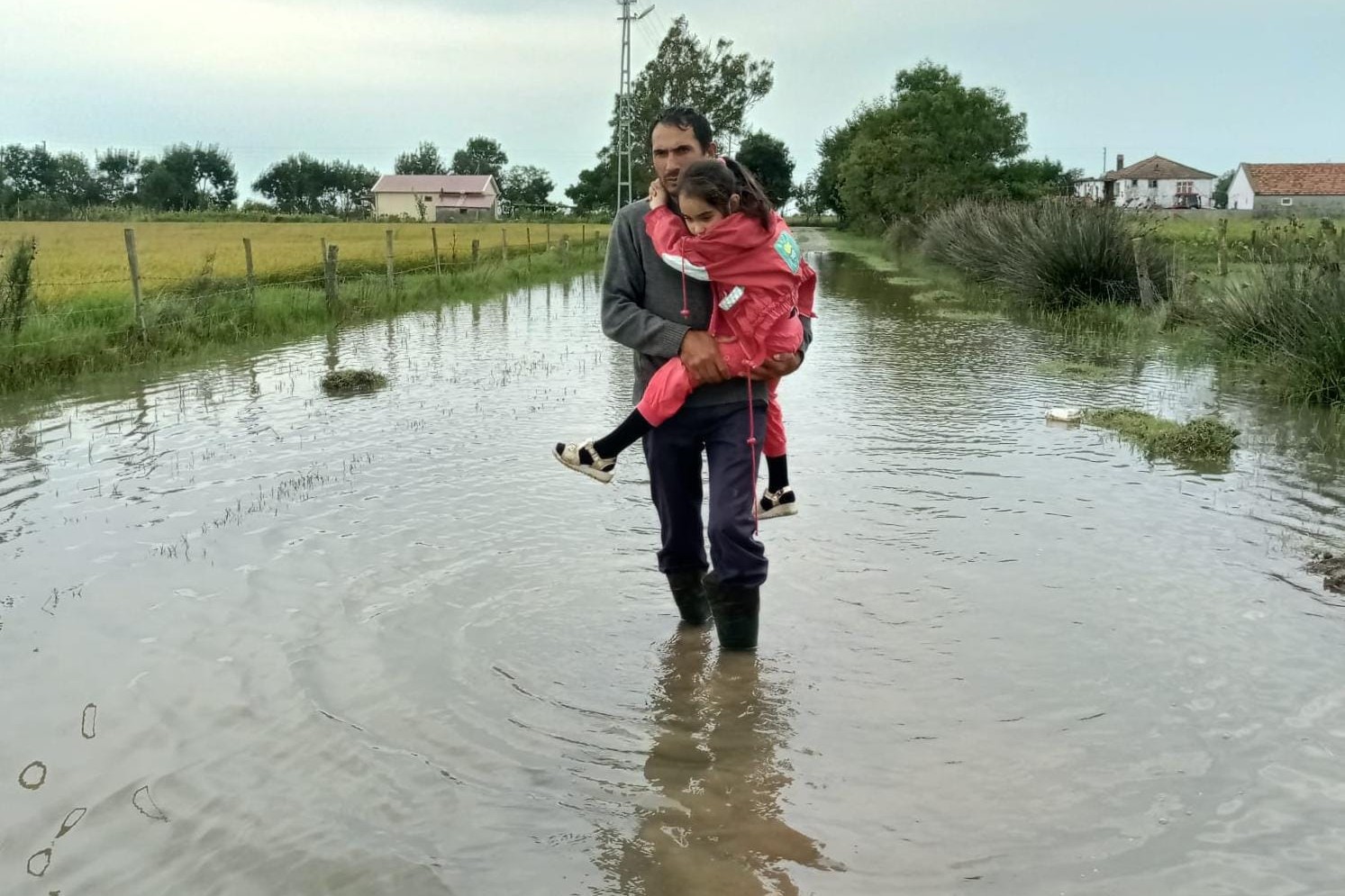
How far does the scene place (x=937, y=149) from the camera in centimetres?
4500

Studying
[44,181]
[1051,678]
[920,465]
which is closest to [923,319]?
[920,465]

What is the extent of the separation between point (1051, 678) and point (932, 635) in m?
0.56

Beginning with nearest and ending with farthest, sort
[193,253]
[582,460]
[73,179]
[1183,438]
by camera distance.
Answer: [582,460] < [1183,438] < [193,253] < [73,179]

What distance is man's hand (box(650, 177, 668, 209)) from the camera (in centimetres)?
381

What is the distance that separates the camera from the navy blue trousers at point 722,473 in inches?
149

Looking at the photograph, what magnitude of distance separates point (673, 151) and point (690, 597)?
1715 mm

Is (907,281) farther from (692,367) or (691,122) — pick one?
(692,367)

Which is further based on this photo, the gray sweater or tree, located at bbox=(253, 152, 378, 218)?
tree, located at bbox=(253, 152, 378, 218)

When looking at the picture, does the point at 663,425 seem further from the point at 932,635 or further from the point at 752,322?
the point at 932,635

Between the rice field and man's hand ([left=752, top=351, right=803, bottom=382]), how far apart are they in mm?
12049

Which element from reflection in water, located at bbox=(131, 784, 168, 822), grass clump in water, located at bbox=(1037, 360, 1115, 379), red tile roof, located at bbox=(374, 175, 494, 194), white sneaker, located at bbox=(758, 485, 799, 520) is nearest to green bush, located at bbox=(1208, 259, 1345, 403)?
grass clump in water, located at bbox=(1037, 360, 1115, 379)

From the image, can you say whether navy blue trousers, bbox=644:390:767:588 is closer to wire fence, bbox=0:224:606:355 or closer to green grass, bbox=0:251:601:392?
green grass, bbox=0:251:601:392

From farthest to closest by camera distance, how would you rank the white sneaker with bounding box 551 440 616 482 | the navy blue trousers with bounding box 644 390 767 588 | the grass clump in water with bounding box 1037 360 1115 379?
1. the grass clump in water with bounding box 1037 360 1115 379
2. the white sneaker with bounding box 551 440 616 482
3. the navy blue trousers with bounding box 644 390 767 588

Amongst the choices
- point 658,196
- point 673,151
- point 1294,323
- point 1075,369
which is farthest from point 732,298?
point 1075,369
